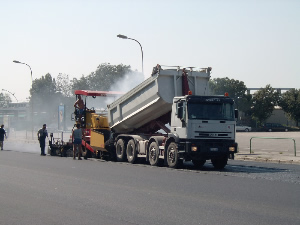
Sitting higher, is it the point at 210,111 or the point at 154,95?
the point at 154,95

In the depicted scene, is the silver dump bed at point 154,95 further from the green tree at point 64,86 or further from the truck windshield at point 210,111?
the green tree at point 64,86

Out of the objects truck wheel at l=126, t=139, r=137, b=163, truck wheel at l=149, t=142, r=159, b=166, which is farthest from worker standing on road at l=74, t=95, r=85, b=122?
truck wheel at l=149, t=142, r=159, b=166

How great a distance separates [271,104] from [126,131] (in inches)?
2885

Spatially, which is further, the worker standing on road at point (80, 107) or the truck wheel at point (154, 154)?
the worker standing on road at point (80, 107)

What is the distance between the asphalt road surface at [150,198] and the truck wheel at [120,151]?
219 inches

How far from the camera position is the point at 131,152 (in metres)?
22.2

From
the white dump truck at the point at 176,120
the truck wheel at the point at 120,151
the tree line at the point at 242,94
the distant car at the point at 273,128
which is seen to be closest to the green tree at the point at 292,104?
the tree line at the point at 242,94

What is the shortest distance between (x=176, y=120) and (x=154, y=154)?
1.91m

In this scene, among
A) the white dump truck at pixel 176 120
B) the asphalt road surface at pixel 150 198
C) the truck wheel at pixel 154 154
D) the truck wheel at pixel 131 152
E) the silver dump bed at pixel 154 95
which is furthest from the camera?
the truck wheel at pixel 131 152

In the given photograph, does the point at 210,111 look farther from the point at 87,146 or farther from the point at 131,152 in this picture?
the point at 87,146

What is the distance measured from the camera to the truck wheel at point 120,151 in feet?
74.8

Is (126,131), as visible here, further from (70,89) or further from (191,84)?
(70,89)

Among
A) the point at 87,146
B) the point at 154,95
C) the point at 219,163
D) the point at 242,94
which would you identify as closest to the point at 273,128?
the point at 242,94

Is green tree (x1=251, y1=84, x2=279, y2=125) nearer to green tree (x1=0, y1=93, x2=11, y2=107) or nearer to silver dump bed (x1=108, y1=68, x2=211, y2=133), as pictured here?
silver dump bed (x1=108, y1=68, x2=211, y2=133)
